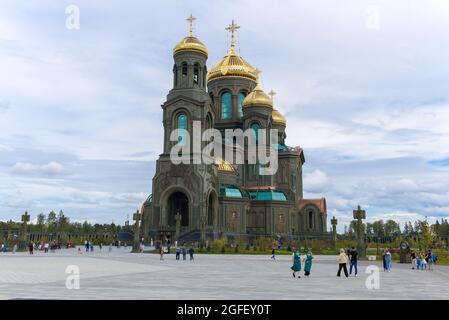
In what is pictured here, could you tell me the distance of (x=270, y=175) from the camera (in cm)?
7038

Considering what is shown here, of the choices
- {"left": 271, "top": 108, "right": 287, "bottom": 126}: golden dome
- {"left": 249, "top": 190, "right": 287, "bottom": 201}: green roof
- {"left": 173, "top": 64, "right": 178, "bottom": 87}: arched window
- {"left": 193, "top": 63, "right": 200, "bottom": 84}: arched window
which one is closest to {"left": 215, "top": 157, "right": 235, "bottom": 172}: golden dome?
{"left": 249, "top": 190, "right": 287, "bottom": 201}: green roof

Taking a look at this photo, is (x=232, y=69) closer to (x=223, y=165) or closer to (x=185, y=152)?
(x=223, y=165)

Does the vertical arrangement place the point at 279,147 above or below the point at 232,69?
below

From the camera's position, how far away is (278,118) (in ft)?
264

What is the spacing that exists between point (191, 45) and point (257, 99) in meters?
16.3

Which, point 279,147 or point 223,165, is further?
point 279,147

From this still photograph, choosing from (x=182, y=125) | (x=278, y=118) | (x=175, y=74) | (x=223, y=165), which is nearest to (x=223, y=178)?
(x=223, y=165)

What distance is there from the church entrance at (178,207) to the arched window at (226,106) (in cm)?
1964

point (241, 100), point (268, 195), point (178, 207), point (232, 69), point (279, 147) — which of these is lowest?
point (178, 207)

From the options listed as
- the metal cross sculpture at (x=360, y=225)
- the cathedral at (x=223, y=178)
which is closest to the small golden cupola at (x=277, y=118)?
the cathedral at (x=223, y=178)

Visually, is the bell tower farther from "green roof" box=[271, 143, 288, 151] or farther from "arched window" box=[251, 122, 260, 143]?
"green roof" box=[271, 143, 288, 151]

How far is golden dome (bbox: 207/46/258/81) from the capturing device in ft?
248

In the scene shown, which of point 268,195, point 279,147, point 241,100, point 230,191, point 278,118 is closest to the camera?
point 230,191
